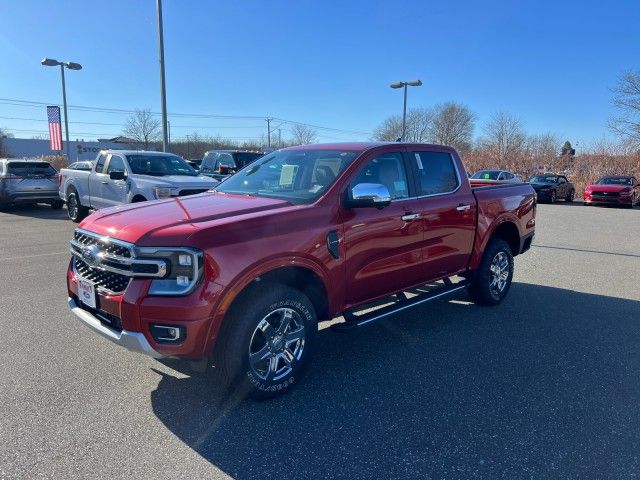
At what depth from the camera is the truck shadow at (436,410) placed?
2824 mm

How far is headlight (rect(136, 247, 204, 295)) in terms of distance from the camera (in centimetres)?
303

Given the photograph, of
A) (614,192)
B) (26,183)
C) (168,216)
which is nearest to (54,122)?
(26,183)

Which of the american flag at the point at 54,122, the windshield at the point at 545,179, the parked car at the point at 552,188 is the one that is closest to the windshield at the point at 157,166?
the american flag at the point at 54,122

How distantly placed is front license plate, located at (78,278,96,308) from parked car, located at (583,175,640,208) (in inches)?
1011

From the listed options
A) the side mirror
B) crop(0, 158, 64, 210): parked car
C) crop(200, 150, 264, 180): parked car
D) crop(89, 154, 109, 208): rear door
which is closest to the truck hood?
the side mirror

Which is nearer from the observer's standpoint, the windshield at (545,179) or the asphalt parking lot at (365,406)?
the asphalt parking lot at (365,406)

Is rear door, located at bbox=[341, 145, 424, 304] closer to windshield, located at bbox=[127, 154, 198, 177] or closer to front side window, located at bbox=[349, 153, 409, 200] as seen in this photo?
front side window, located at bbox=[349, 153, 409, 200]

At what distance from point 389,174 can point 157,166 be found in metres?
8.22

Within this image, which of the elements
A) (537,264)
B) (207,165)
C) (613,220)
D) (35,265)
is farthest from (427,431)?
(613,220)

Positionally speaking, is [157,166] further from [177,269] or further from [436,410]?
[436,410]

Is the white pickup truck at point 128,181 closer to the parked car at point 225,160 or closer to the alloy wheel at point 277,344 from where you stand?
the parked car at point 225,160

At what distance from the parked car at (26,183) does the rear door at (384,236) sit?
49.1 feet

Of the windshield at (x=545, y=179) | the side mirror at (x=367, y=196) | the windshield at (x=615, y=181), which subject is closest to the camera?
the side mirror at (x=367, y=196)

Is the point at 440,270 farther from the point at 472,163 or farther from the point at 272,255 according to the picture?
the point at 472,163
